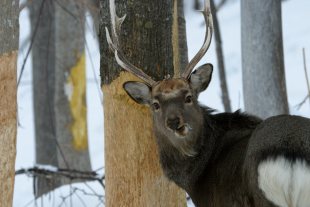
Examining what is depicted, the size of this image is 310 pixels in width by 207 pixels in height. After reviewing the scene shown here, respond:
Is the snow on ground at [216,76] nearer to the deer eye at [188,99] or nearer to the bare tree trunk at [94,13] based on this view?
the bare tree trunk at [94,13]

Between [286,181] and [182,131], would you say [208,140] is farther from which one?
[286,181]

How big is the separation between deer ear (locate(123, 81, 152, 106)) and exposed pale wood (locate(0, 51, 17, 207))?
3.74ft

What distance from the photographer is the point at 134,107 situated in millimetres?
4336

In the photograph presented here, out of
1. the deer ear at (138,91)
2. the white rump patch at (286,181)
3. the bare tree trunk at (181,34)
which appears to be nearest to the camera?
the white rump patch at (286,181)

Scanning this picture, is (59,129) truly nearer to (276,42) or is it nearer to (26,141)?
(276,42)

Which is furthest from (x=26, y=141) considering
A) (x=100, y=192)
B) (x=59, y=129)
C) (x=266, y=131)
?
(x=266, y=131)

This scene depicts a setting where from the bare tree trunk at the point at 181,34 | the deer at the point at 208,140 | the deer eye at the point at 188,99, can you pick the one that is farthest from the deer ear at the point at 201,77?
the bare tree trunk at the point at 181,34

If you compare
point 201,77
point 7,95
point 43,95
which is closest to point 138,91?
point 201,77

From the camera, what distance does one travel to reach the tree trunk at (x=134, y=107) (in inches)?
165

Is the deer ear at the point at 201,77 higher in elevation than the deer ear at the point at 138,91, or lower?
higher

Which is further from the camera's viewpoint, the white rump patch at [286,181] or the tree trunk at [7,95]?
the tree trunk at [7,95]

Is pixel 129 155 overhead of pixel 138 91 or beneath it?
beneath

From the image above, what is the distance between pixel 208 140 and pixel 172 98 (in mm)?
668

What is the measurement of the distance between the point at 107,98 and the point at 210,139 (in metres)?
1.23
